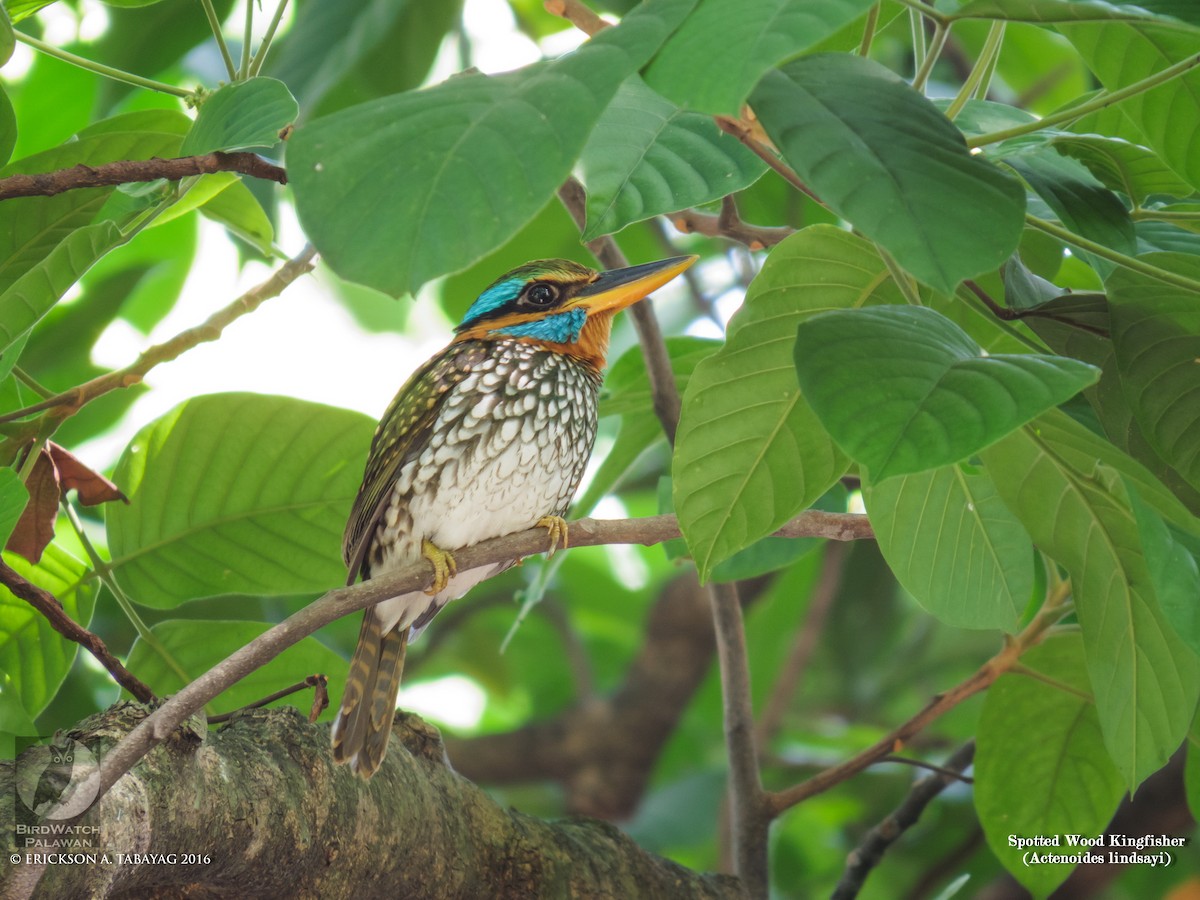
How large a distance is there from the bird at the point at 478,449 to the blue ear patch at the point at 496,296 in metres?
0.03

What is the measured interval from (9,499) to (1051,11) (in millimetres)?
1191

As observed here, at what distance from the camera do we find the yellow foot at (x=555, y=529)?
1845 millimetres

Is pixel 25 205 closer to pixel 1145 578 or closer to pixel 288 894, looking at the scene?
pixel 288 894

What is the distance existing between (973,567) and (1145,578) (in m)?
0.29

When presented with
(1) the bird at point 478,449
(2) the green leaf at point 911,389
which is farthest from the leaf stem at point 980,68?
(1) the bird at point 478,449

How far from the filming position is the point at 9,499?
1.35 meters

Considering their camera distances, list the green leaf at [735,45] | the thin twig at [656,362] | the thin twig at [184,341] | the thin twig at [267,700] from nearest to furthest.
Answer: the green leaf at [735,45] → the thin twig at [267,700] → the thin twig at [184,341] → the thin twig at [656,362]

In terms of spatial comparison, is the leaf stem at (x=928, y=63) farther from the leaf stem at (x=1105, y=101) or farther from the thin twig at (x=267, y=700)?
the thin twig at (x=267, y=700)

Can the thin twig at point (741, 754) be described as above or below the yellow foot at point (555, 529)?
below

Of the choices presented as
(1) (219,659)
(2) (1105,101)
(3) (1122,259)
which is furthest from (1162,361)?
(1) (219,659)

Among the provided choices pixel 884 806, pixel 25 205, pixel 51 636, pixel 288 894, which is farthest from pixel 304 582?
pixel 884 806

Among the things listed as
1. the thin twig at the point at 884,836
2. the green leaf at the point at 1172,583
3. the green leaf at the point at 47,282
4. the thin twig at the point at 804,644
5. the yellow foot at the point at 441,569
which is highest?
the green leaf at the point at 47,282

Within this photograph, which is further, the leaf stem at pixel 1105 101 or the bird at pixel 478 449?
the bird at pixel 478 449
